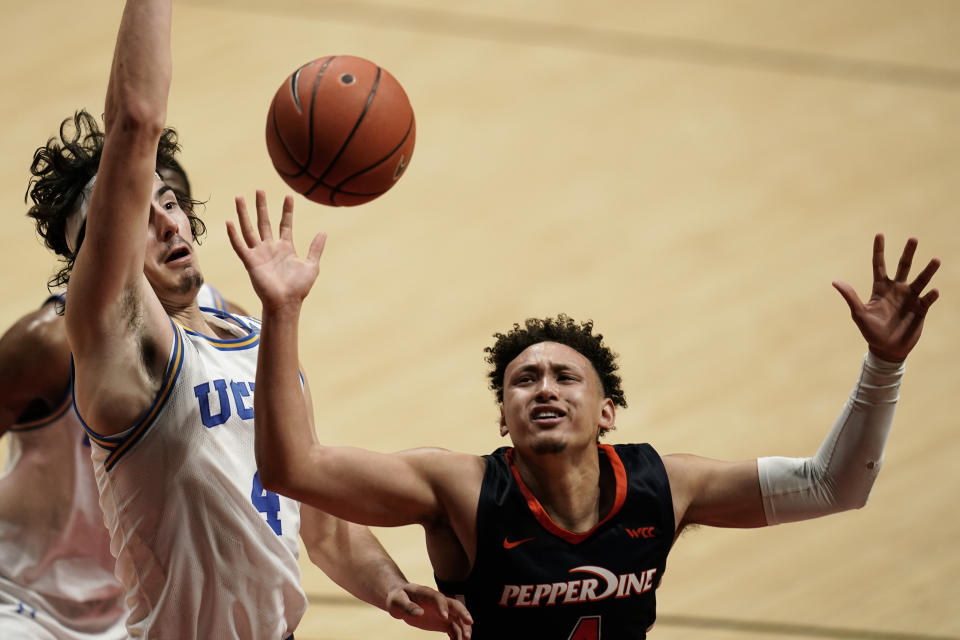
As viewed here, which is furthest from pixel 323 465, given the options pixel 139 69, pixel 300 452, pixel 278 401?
pixel 139 69

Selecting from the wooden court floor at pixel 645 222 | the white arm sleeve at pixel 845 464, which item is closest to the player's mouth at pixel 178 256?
the white arm sleeve at pixel 845 464

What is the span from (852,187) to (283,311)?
234 inches

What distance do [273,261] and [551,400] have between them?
0.78 meters

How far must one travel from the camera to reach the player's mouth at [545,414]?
2992 millimetres

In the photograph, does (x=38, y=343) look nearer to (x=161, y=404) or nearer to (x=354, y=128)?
(x=161, y=404)

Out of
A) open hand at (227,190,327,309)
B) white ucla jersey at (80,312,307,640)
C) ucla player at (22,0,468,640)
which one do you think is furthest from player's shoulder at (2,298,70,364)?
open hand at (227,190,327,309)

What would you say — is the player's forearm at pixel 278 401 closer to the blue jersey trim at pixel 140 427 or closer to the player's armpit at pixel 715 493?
the blue jersey trim at pixel 140 427

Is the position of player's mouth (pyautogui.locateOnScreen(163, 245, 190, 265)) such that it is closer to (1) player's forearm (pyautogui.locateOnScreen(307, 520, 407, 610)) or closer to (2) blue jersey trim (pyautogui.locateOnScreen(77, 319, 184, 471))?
(2) blue jersey trim (pyautogui.locateOnScreen(77, 319, 184, 471))

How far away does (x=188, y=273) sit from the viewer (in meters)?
3.08

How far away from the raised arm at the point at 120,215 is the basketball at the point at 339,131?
62 cm

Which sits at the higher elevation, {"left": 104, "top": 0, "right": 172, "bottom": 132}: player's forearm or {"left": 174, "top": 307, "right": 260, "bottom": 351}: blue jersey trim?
{"left": 104, "top": 0, "right": 172, "bottom": 132}: player's forearm

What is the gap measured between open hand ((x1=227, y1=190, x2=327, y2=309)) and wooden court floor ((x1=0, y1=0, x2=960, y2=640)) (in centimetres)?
256

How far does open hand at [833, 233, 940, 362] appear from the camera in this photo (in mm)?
2957

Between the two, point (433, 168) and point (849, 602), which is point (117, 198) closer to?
point (849, 602)
